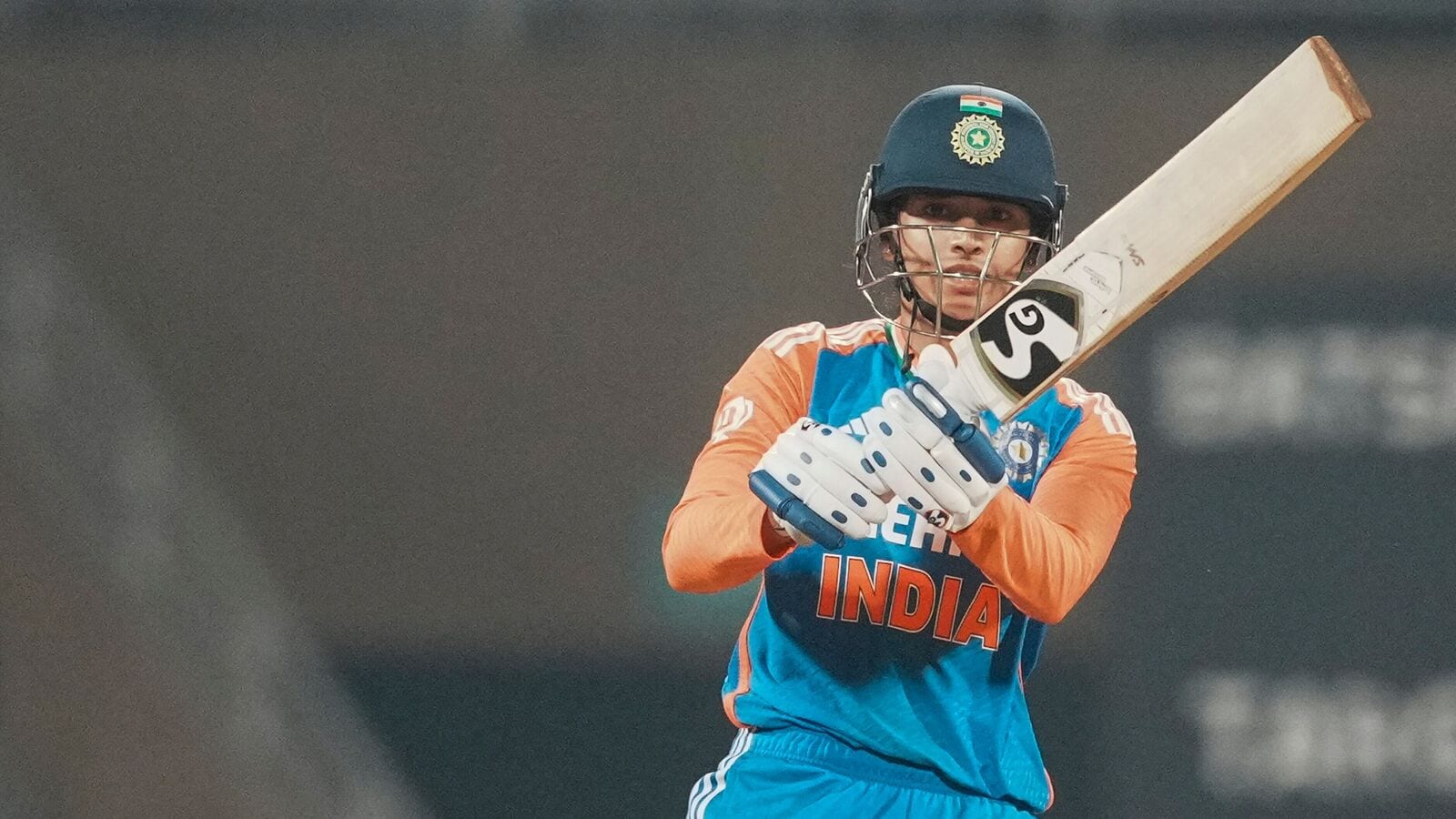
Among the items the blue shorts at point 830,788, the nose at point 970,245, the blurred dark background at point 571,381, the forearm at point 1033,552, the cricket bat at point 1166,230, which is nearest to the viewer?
the cricket bat at point 1166,230

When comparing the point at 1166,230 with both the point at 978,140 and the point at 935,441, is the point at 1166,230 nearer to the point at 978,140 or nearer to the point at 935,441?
the point at 935,441

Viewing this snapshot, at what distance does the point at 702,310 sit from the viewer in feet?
9.32

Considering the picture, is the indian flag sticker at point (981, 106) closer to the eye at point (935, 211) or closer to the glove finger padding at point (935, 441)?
the eye at point (935, 211)

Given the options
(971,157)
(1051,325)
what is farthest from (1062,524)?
(971,157)

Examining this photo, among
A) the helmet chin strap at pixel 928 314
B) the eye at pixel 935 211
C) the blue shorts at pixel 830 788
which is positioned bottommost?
the blue shorts at pixel 830 788

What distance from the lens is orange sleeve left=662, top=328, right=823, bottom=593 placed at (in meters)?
1.45

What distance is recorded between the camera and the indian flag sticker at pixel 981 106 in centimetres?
173

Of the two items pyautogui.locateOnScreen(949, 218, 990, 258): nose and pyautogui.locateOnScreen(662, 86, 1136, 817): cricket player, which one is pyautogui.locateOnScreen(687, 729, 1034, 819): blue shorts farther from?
pyautogui.locateOnScreen(949, 218, 990, 258): nose

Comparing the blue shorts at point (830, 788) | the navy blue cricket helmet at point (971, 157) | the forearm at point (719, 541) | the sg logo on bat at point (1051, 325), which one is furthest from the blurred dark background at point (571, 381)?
the sg logo on bat at point (1051, 325)

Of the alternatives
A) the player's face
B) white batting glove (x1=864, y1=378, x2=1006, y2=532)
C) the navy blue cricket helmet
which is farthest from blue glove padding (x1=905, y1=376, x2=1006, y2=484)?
the navy blue cricket helmet

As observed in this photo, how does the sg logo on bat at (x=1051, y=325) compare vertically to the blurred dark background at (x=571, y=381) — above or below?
below

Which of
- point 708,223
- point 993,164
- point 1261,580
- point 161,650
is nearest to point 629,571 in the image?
point 708,223

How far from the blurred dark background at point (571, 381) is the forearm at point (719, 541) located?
1.29 meters

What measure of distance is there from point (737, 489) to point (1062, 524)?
292 mm
